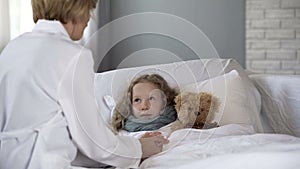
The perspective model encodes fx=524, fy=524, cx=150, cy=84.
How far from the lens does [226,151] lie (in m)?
1.60

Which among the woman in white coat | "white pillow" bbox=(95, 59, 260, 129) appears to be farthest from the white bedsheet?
"white pillow" bbox=(95, 59, 260, 129)

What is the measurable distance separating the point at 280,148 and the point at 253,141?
12.1 inches

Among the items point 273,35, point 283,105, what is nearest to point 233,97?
point 283,105

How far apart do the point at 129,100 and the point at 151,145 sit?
0.47m

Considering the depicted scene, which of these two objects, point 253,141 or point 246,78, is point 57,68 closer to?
point 253,141

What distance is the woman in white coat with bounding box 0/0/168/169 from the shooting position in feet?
4.07

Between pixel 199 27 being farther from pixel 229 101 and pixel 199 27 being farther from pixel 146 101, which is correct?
pixel 146 101

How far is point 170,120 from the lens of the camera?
191 centimetres

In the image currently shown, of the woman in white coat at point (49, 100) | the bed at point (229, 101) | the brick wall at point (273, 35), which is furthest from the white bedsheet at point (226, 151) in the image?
the brick wall at point (273, 35)

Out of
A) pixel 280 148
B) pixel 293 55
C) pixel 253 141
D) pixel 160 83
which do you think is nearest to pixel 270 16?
pixel 293 55

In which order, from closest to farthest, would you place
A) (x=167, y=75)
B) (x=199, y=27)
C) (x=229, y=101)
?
1. (x=229, y=101)
2. (x=167, y=75)
3. (x=199, y=27)

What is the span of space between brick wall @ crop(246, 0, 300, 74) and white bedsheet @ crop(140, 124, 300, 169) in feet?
4.70

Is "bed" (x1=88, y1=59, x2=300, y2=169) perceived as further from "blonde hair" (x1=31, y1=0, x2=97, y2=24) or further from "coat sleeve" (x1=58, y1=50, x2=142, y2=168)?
"blonde hair" (x1=31, y1=0, x2=97, y2=24)

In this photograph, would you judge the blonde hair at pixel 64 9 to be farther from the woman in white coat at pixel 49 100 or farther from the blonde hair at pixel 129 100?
the blonde hair at pixel 129 100
